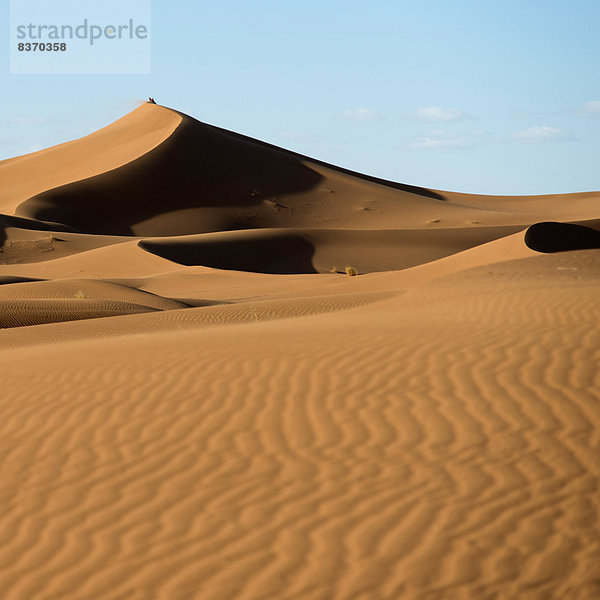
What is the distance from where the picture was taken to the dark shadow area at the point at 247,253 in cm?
3541

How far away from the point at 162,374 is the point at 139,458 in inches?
90.7

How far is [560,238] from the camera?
73.7 ft

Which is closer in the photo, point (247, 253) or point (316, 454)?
point (316, 454)

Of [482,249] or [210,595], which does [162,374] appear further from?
[482,249]

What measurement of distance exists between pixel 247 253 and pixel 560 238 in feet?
55.2

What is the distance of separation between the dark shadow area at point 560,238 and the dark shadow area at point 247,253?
1463 centimetres

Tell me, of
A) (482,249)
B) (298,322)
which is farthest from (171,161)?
(298,322)

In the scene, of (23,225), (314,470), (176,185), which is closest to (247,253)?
(23,225)

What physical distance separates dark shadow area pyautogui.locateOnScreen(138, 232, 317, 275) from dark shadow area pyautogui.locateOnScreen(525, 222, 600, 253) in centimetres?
1463

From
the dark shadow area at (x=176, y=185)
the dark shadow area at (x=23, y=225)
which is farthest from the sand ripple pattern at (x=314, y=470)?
the dark shadow area at (x=176, y=185)

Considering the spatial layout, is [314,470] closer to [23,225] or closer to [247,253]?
[247,253]

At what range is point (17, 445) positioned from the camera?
6.33 m

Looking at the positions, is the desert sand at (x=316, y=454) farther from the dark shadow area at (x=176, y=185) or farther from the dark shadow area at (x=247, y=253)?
the dark shadow area at (x=176, y=185)

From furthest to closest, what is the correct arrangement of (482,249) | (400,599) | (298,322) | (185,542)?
(482,249), (298,322), (185,542), (400,599)
